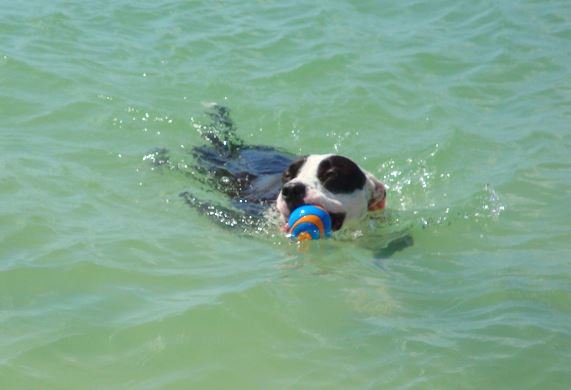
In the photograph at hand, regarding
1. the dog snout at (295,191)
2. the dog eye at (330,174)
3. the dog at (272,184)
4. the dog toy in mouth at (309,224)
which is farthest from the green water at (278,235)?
the dog eye at (330,174)

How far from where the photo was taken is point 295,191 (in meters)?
6.84

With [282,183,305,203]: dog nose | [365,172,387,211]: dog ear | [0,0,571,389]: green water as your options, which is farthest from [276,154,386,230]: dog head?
[0,0,571,389]: green water

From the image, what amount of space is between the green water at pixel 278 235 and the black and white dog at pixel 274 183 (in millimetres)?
216

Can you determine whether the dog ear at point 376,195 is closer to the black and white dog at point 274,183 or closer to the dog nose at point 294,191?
Result: the black and white dog at point 274,183

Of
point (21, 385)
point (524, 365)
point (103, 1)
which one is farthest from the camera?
point (103, 1)

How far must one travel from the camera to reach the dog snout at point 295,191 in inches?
268

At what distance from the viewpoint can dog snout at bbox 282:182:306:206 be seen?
6.82 metres

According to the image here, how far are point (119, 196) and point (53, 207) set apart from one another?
24.4 inches

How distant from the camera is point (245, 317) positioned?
5148 mm

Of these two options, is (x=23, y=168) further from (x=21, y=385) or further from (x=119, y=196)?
(x=21, y=385)

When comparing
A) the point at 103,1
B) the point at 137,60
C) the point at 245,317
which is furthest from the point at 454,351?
the point at 103,1

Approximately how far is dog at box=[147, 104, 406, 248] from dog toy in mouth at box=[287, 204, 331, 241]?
0.14 meters

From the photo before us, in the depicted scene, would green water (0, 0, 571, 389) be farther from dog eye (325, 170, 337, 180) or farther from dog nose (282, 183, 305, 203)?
dog eye (325, 170, 337, 180)

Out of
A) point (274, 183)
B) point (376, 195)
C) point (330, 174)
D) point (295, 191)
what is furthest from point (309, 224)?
point (274, 183)
